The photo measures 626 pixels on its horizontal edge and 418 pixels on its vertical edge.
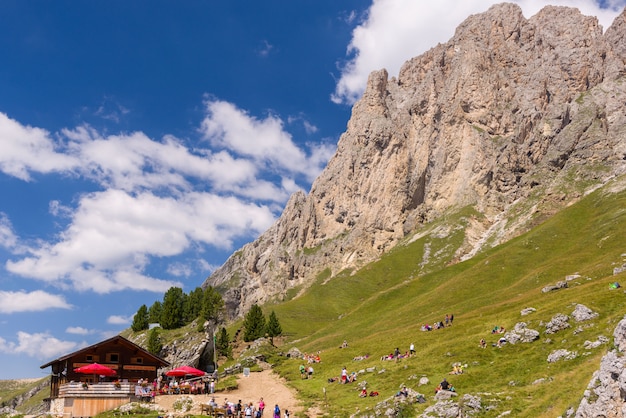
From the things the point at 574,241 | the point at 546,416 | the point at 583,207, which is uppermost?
the point at 583,207

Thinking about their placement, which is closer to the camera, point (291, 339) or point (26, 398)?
point (291, 339)

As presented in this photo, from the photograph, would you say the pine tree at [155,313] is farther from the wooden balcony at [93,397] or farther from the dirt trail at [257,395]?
the wooden balcony at [93,397]

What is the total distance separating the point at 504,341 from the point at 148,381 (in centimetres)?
4584

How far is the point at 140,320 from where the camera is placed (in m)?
133

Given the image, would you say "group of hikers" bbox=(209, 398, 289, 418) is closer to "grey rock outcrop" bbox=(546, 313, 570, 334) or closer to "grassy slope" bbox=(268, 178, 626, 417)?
"grassy slope" bbox=(268, 178, 626, 417)

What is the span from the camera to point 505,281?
131625 millimetres

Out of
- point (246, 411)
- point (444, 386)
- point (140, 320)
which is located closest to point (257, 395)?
point (246, 411)

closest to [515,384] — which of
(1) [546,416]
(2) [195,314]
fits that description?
(1) [546,416]

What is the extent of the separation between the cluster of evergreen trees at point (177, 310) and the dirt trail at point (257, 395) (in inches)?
1756

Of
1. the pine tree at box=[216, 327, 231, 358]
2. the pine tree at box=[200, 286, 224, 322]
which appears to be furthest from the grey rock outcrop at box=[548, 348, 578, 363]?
the pine tree at box=[216, 327, 231, 358]

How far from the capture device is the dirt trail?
51.4 meters

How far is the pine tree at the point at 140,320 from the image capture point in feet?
431

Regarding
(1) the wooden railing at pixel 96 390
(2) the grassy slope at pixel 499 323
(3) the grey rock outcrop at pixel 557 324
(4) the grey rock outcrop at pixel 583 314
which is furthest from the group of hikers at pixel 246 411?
(4) the grey rock outcrop at pixel 583 314

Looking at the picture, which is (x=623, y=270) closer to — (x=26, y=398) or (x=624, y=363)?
(x=624, y=363)
